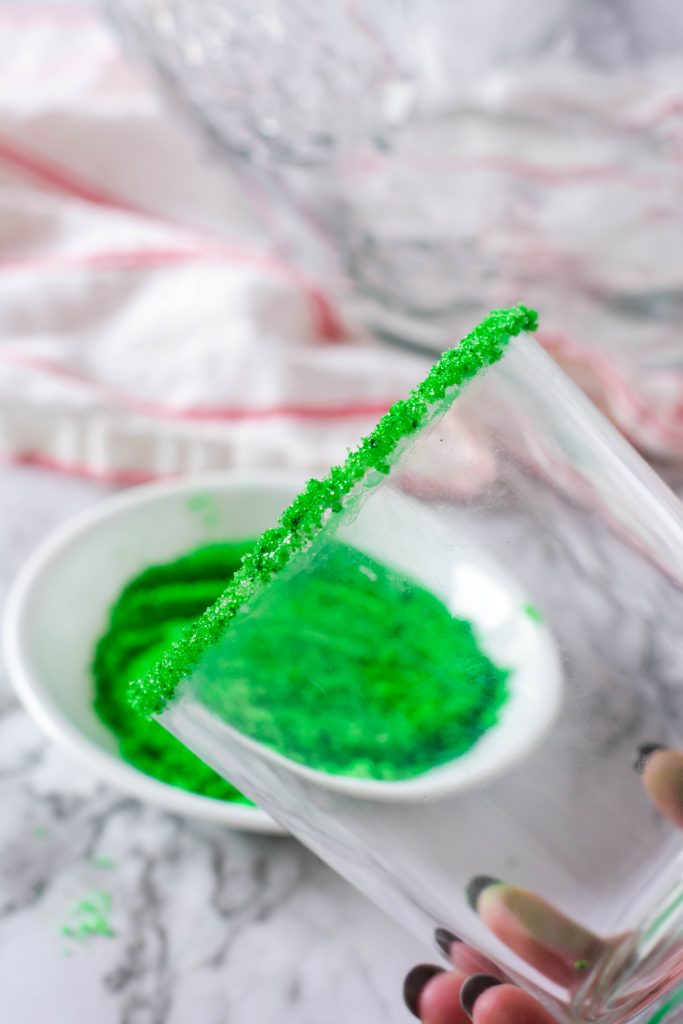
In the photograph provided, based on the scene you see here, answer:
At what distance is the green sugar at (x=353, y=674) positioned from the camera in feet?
0.68

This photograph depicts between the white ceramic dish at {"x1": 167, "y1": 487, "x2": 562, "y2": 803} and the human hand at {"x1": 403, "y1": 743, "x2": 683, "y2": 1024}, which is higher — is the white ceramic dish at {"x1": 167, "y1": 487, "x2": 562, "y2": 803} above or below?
above

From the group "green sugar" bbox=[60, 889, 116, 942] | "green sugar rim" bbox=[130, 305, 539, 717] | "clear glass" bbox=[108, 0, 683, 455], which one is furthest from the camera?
"clear glass" bbox=[108, 0, 683, 455]

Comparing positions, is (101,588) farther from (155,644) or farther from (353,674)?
(353,674)

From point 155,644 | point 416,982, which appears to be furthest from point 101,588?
point 416,982

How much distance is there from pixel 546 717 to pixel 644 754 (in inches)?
0.9

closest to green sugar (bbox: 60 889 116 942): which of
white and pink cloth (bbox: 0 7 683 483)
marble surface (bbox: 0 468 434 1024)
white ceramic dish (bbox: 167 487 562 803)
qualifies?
marble surface (bbox: 0 468 434 1024)

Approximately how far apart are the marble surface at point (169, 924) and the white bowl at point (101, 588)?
0.08ft

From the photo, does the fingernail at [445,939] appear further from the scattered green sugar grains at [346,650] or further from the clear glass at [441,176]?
the clear glass at [441,176]

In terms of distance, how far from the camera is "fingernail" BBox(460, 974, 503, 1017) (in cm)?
25

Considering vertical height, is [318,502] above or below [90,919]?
above

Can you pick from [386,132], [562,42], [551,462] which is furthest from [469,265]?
[551,462]

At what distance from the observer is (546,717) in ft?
0.74

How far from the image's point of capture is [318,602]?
207 millimetres

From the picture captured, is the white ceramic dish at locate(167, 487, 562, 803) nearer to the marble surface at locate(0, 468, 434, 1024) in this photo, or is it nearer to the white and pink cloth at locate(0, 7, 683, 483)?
the marble surface at locate(0, 468, 434, 1024)
